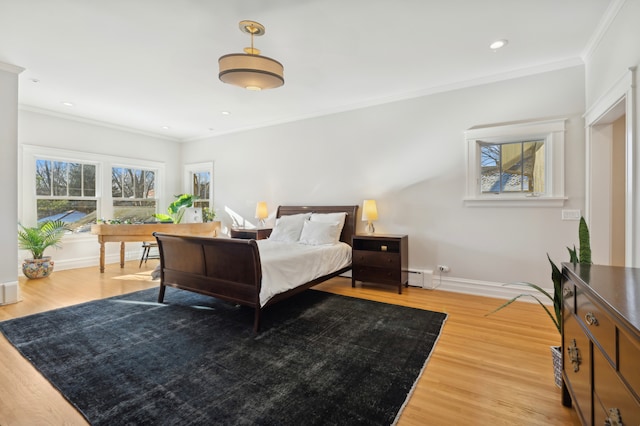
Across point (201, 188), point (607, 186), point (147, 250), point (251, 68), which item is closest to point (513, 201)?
point (607, 186)

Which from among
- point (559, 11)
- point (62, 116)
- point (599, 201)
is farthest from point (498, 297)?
point (62, 116)

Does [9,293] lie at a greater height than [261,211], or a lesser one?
lesser

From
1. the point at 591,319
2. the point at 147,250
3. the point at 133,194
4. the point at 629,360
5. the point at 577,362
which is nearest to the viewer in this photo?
the point at 629,360

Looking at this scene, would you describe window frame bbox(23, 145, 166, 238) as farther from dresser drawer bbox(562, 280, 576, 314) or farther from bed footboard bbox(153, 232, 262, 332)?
dresser drawer bbox(562, 280, 576, 314)

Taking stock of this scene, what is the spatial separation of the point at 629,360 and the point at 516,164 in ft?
11.1

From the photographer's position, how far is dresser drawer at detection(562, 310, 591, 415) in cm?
125

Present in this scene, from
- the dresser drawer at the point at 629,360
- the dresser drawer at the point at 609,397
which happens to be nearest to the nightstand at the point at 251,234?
the dresser drawer at the point at 609,397

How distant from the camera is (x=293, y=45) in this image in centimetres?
296

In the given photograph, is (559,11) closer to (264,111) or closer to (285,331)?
(285,331)

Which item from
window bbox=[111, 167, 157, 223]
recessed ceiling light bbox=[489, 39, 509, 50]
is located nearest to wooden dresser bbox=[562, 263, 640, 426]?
recessed ceiling light bbox=[489, 39, 509, 50]

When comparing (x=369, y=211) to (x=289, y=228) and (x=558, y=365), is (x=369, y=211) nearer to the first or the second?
(x=289, y=228)

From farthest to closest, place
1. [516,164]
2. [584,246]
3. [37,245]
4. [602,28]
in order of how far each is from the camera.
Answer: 1. [37,245]
2. [516,164]
3. [602,28]
4. [584,246]

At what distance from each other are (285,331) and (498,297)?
8.67 ft

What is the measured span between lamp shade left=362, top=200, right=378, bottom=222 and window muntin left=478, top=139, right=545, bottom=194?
1.40 m
